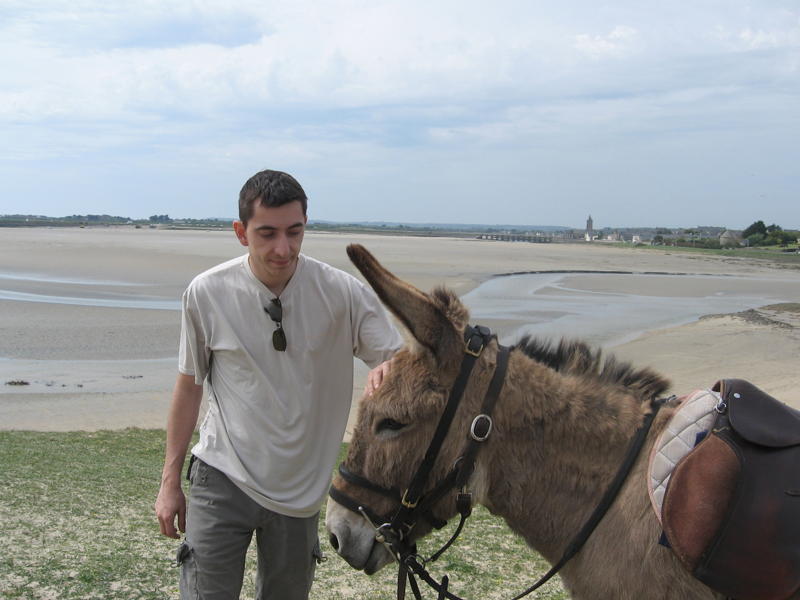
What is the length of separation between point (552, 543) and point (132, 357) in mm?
15610

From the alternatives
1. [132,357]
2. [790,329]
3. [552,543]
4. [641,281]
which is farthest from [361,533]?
[641,281]

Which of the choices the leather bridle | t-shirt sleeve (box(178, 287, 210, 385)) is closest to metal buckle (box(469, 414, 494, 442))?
the leather bridle

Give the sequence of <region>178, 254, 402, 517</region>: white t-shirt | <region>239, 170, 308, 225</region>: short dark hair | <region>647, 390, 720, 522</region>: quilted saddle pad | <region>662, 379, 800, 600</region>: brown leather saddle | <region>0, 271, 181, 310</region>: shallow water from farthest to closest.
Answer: <region>0, 271, 181, 310</region>: shallow water
<region>178, 254, 402, 517</region>: white t-shirt
<region>239, 170, 308, 225</region>: short dark hair
<region>647, 390, 720, 522</region>: quilted saddle pad
<region>662, 379, 800, 600</region>: brown leather saddle

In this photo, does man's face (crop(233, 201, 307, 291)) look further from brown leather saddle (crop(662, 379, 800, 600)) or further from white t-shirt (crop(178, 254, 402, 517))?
brown leather saddle (crop(662, 379, 800, 600))

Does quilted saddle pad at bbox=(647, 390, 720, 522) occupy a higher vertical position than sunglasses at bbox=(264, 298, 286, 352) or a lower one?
lower

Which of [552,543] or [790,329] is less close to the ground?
[552,543]

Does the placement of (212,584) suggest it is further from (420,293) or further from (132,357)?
(132,357)

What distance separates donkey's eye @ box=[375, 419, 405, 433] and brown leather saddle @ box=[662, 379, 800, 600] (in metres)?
0.86

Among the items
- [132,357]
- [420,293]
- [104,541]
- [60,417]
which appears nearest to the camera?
[420,293]

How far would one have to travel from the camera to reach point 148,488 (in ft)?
23.7

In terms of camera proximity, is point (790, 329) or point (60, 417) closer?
point (60, 417)

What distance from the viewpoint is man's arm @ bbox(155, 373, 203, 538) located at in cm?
304

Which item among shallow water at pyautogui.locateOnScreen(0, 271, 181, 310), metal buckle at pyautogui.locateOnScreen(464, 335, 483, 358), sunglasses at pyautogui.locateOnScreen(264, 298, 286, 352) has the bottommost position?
shallow water at pyautogui.locateOnScreen(0, 271, 181, 310)

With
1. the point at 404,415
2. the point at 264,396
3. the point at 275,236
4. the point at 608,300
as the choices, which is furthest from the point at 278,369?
the point at 608,300
